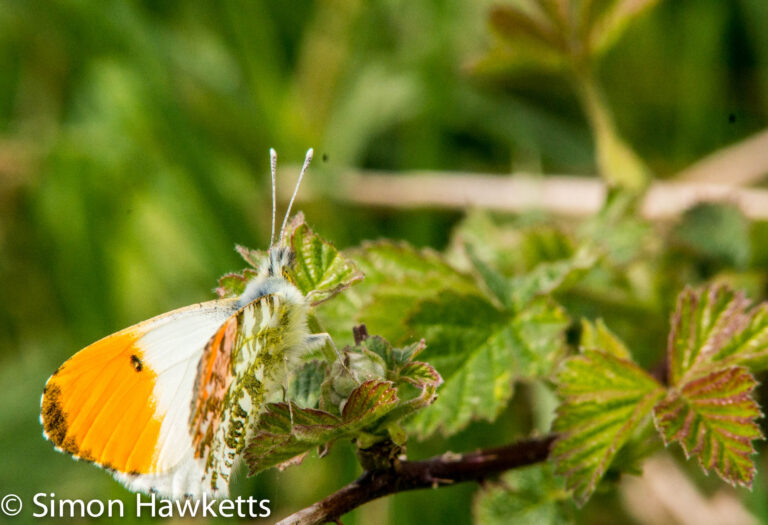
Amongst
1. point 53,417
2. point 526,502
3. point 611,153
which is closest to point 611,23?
point 611,153

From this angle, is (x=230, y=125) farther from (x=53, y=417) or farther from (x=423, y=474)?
(x=423, y=474)

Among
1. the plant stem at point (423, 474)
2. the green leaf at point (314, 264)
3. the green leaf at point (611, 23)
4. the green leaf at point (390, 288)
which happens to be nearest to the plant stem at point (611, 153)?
the green leaf at point (611, 23)

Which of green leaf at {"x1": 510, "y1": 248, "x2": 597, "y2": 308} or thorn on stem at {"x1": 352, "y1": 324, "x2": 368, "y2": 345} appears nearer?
thorn on stem at {"x1": 352, "y1": 324, "x2": 368, "y2": 345}

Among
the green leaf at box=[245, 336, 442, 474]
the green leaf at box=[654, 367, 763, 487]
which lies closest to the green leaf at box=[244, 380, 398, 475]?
the green leaf at box=[245, 336, 442, 474]

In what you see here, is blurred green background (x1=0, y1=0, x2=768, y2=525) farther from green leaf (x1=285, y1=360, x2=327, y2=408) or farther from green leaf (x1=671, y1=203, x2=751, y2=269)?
green leaf (x1=285, y1=360, x2=327, y2=408)

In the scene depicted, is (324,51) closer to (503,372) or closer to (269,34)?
(269,34)

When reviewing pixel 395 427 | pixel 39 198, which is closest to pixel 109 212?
pixel 39 198
